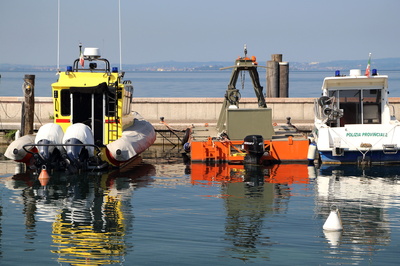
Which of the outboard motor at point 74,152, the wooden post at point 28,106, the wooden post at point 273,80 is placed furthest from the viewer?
the wooden post at point 273,80

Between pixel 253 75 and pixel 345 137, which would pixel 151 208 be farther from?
pixel 253 75

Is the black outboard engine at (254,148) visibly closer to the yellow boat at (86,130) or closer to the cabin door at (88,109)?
the yellow boat at (86,130)

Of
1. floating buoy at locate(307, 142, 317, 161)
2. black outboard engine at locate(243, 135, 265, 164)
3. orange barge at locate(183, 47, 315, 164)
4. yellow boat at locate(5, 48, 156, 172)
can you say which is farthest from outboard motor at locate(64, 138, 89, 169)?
floating buoy at locate(307, 142, 317, 161)

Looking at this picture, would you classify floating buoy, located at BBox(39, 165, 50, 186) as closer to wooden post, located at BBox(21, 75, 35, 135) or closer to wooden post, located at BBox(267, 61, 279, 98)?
wooden post, located at BBox(21, 75, 35, 135)

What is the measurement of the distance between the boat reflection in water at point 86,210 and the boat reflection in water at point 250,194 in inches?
78.7

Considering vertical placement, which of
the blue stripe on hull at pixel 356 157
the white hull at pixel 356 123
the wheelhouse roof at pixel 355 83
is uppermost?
the wheelhouse roof at pixel 355 83

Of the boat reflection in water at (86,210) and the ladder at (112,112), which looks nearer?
the boat reflection in water at (86,210)

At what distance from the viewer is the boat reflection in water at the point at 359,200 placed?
45.9 ft

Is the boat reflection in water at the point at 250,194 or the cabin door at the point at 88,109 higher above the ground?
the cabin door at the point at 88,109

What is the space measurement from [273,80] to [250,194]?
1406cm

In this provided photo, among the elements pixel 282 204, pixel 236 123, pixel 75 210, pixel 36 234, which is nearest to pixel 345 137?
pixel 236 123

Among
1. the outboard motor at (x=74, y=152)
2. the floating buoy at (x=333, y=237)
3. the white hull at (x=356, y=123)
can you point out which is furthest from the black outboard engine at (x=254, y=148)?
the floating buoy at (x=333, y=237)

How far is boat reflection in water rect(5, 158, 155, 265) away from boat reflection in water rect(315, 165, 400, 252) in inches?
166

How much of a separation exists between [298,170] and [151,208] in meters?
6.97
